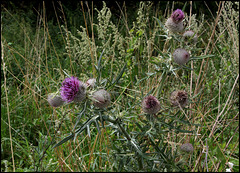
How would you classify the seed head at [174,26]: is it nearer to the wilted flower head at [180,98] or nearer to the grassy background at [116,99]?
the grassy background at [116,99]

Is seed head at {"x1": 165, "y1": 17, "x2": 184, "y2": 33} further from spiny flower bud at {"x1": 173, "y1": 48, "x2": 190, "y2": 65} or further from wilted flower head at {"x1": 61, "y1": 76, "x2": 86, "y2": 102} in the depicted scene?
wilted flower head at {"x1": 61, "y1": 76, "x2": 86, "y2": 102}

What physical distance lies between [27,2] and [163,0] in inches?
145

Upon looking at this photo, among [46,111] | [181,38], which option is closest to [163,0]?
[46,111]

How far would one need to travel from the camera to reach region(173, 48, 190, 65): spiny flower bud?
155cm

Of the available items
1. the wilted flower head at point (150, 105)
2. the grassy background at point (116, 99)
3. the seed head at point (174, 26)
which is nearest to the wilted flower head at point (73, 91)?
the wilted flower head at point (150, 105)

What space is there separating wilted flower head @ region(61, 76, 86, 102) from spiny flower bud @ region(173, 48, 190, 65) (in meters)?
0.59

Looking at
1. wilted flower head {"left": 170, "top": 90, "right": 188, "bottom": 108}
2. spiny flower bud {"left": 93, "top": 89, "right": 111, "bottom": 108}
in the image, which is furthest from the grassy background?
spiny flower bud {"left": 93, "top": 89, "right": 111, "bottom": 108}

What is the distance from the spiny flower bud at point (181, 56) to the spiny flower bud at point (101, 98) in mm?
502

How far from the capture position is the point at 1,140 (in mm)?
2627

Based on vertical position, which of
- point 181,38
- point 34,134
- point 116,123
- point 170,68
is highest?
point 181,38

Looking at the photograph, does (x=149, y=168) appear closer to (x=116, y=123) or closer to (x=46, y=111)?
(x=116, y=123)

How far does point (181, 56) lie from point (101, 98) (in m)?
0.56

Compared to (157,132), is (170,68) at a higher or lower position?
higher

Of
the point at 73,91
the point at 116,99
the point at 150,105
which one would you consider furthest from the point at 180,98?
the point at 116,99
